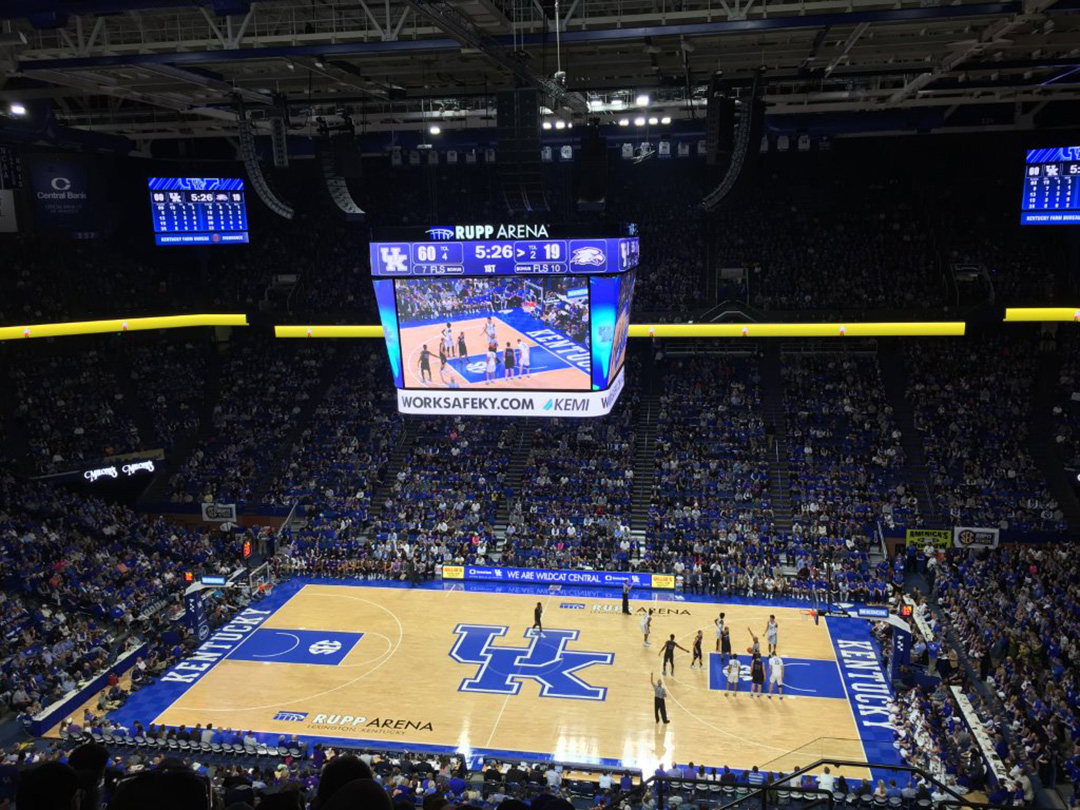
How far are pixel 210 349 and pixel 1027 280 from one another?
35388 mm

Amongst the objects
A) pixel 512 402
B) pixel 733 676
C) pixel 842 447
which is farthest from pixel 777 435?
pixel 512 402

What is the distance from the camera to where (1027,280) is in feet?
112

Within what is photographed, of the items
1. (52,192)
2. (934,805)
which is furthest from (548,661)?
(52,192)

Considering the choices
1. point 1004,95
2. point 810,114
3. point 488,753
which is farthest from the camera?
point 810,114

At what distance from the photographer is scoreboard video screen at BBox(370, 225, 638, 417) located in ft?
65.6

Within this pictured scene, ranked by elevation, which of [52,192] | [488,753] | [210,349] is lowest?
[488,753]

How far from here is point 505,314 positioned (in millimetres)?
21078

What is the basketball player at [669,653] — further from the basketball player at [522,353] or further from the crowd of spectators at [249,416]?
the crowd of spectators at [249,416]

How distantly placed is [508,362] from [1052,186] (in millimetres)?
20176

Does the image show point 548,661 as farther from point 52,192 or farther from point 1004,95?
point 52,192

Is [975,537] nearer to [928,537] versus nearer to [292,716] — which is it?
[928,537]

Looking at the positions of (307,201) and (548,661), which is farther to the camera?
(307,201)

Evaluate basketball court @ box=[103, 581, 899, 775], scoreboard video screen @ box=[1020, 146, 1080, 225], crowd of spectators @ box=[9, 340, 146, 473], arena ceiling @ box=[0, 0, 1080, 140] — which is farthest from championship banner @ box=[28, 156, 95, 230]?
scoreboard video screen @ box=[1020, 146, 1080, 225]

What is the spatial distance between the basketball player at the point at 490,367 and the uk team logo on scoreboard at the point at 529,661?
310 inches
